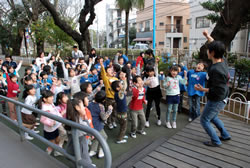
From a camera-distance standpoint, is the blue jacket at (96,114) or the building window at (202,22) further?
the building window at (202,22)

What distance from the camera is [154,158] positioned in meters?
2.71

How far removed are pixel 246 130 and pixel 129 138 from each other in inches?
88.6

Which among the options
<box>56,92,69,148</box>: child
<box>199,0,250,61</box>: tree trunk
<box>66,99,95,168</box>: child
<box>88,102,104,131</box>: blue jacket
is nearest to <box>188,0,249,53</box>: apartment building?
<box>199,0,250,61</box>: tree trunk

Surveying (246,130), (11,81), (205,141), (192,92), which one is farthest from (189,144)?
(11,81)

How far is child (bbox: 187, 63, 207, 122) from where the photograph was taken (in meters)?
4.55

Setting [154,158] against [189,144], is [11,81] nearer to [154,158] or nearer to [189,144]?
[154,158]

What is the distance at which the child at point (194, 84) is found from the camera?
4547 millimetres

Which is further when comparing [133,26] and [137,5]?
[133,26]

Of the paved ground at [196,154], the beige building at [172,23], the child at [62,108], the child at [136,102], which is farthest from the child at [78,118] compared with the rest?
the beige building at [172,23]

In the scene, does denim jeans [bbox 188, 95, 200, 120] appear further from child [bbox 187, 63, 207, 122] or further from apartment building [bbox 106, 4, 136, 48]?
apartment building [bbox 106, 4, 136, 48]

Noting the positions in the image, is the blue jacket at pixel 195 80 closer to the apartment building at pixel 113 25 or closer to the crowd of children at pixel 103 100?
the crowd of children at pixel 103 100

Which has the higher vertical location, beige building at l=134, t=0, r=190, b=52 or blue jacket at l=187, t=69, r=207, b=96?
beige building at l=134, t=0, r=190, b=52

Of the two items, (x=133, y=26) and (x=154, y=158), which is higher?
(x=133, y=26)

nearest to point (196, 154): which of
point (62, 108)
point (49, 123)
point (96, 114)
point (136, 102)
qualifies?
point (136, 102)
